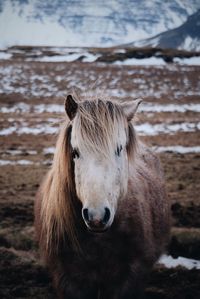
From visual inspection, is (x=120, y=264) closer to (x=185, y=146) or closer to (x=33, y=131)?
(x=185, y=146)

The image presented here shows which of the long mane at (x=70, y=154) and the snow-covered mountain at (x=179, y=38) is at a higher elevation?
the snow-covered mountain at (x=179, y=38)

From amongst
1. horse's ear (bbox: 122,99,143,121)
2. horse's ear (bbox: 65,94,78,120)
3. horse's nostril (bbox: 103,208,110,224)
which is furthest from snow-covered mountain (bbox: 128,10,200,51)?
horse's nostril (bbox: 103,208,110,224)

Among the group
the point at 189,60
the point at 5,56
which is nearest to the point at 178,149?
the point at 189,60

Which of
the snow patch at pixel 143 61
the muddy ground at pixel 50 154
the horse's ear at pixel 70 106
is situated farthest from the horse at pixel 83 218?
the snow patch at pixel 143 61

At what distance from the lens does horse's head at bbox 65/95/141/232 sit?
3.02 meters

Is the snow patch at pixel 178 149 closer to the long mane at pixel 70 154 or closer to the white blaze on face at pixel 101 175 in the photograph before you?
the long mane at pixel 70 154

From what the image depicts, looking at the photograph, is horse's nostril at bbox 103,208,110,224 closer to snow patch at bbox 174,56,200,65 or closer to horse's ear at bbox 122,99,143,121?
horse's ear at bbox 122,99,143,121

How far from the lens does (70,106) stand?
11.7ft

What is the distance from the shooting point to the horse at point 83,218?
336 centimetres

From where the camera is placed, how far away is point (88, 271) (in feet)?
12.4

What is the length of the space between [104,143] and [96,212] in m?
0.63

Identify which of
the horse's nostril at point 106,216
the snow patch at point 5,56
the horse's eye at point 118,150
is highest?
the snow patch at point 5,56

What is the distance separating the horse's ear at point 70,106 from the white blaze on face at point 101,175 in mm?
158

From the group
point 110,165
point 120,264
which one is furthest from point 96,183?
point 120,264
